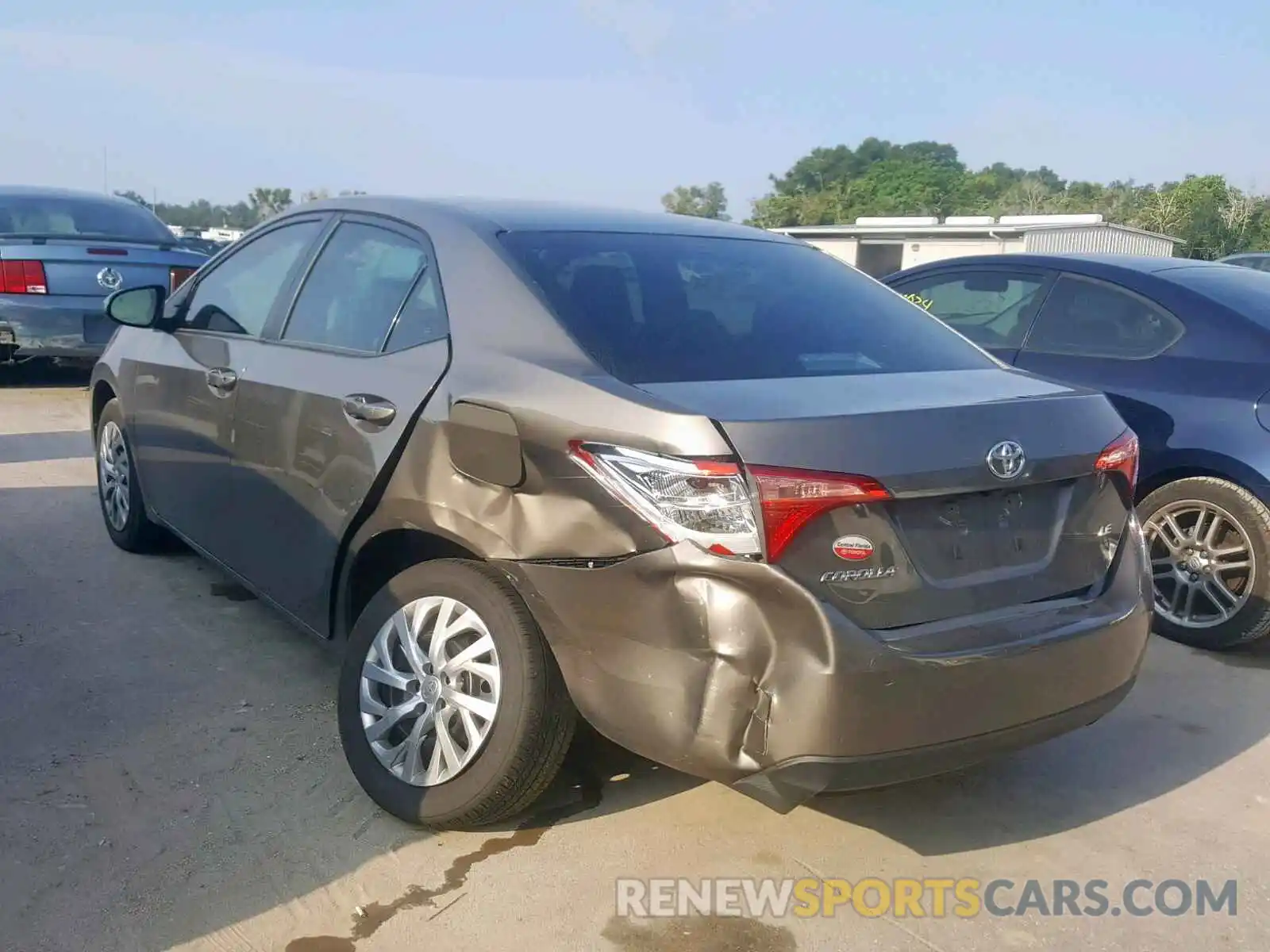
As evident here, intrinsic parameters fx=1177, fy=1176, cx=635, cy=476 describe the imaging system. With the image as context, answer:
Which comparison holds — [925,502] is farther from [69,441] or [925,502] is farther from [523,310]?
[69,441]

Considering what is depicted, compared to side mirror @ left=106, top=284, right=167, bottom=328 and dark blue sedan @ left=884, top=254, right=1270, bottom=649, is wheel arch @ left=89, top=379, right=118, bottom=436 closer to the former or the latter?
side mirror @ left=106, top=284, right=167, bottom=328

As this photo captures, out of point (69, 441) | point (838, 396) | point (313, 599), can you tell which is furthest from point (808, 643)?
point (69, 441)

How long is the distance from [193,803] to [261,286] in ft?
6.13

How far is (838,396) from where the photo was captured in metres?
2.70

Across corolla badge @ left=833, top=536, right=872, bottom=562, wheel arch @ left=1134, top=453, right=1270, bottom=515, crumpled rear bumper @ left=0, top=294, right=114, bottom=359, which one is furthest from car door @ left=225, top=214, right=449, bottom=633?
crumpled rear bumper @ left=0, top=294, right=114, bottom=359

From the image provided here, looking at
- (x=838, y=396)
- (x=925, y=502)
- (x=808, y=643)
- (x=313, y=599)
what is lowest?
(x=313, y=599)

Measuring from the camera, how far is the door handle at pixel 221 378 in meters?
3.97

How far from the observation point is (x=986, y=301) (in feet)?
18.6

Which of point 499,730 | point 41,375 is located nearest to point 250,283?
point 499,730

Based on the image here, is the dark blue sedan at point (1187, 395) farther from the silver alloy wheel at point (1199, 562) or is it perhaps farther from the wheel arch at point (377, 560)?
the wheel arch at point (377, 560)

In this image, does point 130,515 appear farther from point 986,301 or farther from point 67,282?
point 67,282

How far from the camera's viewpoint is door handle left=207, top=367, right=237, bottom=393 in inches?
156

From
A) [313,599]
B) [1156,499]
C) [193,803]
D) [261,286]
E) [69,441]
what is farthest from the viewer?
[69,441]

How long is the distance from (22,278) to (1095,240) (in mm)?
30194
